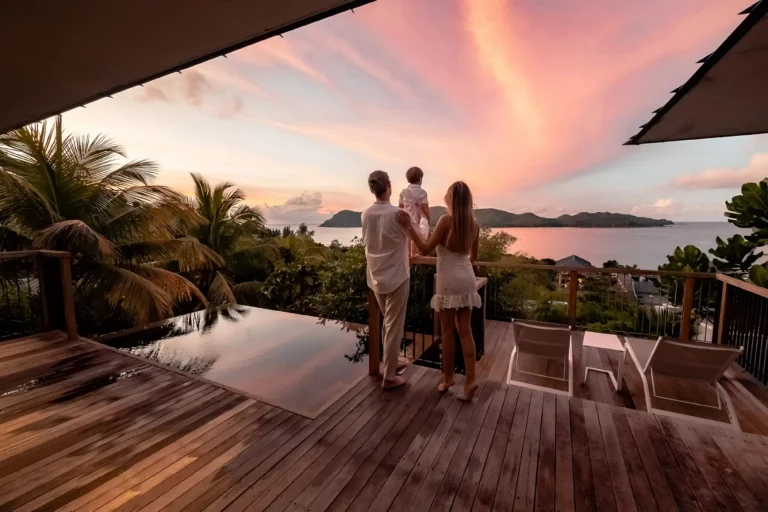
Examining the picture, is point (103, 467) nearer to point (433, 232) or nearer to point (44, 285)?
point (433, 232)

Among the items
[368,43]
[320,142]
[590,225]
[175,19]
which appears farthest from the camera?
[590,225]

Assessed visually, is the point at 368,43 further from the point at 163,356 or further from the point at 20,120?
the point at 163,356

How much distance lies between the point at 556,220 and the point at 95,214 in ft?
48.0

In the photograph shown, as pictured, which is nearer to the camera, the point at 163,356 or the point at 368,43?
the point at 163,356

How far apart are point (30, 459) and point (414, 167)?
3.45 metres

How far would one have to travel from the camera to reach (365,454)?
1.99 m

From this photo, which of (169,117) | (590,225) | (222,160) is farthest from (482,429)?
(590,225)

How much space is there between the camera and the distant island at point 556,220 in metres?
10.8

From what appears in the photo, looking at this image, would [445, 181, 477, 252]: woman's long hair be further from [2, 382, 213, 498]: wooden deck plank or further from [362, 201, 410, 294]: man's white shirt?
[2, 382, 213, 498]: wooden deck plank

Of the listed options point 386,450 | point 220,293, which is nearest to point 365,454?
point 386,450

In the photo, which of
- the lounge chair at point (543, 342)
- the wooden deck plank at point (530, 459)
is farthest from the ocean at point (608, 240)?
the wooden deck plank at point (530, 459)

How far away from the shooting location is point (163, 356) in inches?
173

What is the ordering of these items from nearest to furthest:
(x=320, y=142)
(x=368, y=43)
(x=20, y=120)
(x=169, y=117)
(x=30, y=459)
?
(x=30, y=459) → (x=20, y=120) → (x=368, y=43) → (x=169, y=117) → (x=320, y=142)

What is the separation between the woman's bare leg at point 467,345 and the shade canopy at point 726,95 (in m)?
2.22
